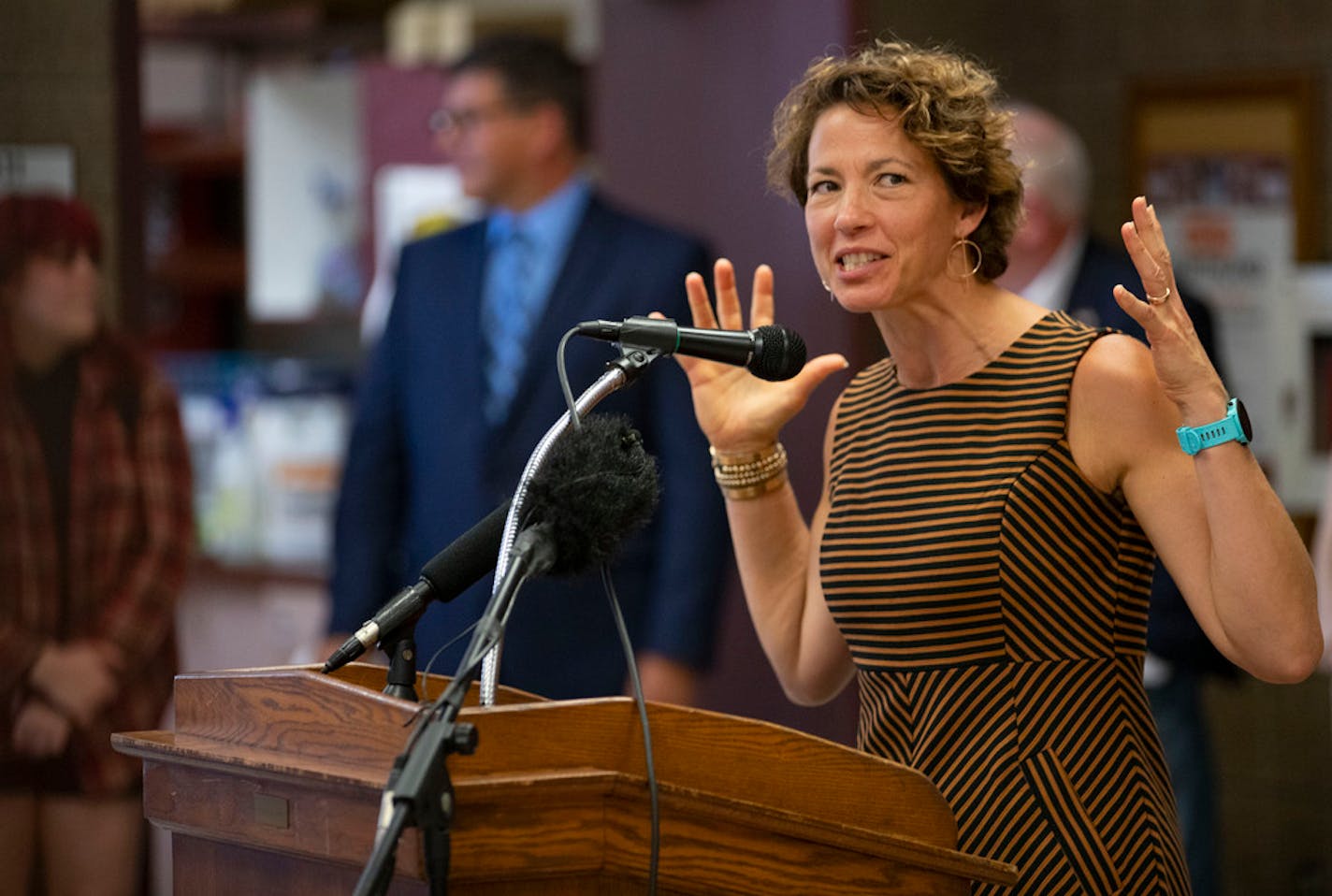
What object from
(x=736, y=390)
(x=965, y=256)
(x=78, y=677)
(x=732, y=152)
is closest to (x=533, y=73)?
(x=732, y=152)

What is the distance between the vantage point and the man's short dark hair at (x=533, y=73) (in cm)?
377

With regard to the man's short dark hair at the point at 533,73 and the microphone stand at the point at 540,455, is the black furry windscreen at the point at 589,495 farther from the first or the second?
the man's short dark hair at the point at 533,73

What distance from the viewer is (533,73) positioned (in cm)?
382

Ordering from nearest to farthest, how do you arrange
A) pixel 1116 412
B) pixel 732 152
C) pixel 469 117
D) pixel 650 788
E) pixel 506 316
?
pixel 650 788, pixel 1116 412, pixel 506 316, pixel 469 117, pixel 732 152

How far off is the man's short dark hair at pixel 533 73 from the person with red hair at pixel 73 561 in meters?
1.06

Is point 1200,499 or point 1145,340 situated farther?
point 1145,340

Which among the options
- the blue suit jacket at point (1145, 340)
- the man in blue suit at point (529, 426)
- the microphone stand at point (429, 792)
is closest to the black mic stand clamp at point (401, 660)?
the microphone stand at point (429, 792)

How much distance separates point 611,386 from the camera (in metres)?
1.64

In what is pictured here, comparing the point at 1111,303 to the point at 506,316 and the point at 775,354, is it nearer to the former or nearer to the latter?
the point at 506,316

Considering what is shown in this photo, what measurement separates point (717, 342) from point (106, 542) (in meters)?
1.66

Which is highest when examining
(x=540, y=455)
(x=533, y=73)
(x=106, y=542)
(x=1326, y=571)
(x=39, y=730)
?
(x=533, y=73)

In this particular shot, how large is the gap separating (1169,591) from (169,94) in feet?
17.3

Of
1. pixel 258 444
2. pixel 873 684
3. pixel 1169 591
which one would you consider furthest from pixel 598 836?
pixel 258 444

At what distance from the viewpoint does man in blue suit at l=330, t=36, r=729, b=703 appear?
316 centimetres
